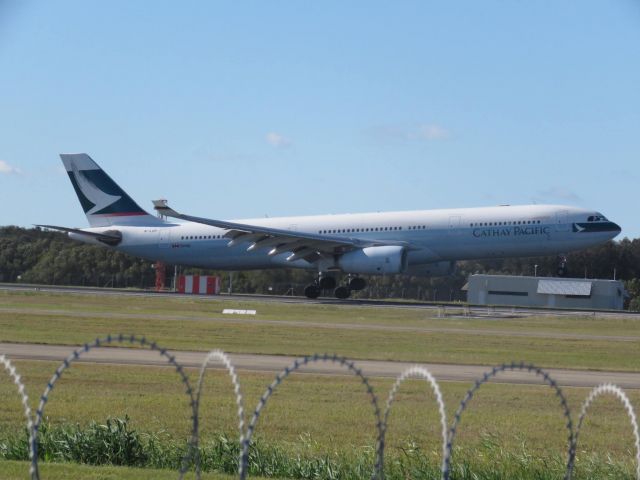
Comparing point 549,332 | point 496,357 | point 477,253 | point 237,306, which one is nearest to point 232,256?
point 237,306

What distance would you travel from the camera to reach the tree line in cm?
8594

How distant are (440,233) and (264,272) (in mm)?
33900

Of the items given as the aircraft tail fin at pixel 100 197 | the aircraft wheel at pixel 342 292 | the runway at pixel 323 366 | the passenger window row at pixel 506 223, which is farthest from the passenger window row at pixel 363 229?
the runway at pixel 323 366

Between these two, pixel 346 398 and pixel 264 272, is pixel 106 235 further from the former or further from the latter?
pixel 346 398

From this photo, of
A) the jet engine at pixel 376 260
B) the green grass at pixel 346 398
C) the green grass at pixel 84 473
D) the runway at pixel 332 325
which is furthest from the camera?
the jet engine at pixel 376 260

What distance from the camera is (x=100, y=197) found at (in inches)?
2606

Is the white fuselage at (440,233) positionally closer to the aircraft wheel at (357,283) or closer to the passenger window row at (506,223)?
the passenger window row at (506,223)

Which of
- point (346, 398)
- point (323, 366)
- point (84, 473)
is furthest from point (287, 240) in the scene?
point (84, 473)

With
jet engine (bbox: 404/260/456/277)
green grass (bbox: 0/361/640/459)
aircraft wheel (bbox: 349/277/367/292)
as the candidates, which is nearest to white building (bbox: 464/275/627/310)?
jet engine (bbox: 404/260/456/277)

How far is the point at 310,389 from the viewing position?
20062 mm

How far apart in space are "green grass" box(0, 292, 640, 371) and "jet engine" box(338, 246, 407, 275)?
16.7 feet

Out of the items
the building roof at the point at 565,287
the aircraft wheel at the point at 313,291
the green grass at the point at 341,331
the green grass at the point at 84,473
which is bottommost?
the green grass at the point at 84,473

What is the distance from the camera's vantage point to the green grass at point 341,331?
28922 millimetres

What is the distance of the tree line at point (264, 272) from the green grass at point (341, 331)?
33964 millimetres
